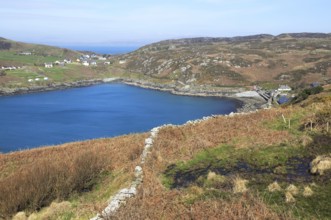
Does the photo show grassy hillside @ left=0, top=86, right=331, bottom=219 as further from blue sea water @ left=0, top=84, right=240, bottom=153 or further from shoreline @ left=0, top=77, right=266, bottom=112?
shoreline @ left=0, top=77, right=266, bottom=112

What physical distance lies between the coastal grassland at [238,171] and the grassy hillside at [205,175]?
0.04 m

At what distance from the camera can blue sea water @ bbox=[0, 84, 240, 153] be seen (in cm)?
8919

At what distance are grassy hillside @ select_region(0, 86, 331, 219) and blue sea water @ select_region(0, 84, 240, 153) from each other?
57.5 metres

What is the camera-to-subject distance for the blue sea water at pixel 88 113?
89.2 metres

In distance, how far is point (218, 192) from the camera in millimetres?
16047

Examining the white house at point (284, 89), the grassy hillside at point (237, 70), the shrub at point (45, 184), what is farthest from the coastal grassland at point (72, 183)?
the grassy hillside at point (237, 70)

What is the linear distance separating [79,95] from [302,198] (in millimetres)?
145717

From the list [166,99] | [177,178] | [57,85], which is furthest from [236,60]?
[177,178]

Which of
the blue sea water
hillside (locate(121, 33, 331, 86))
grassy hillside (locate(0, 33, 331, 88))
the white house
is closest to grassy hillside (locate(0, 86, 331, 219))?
the blue sea water

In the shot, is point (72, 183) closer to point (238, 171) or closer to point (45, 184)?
point (45, 184)

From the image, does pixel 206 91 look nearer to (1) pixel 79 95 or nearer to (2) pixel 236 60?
(2) pixel 236 60

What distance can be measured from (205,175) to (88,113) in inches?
3980

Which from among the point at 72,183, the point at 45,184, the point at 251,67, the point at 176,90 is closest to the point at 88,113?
the point at 176,90

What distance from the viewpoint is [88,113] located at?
117500 millimetres
